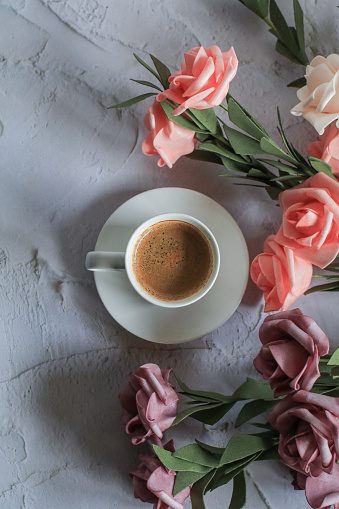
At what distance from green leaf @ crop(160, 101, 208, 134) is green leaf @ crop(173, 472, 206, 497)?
0.45 metres

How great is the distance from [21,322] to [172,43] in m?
0.56

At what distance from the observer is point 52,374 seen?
80 centimetres

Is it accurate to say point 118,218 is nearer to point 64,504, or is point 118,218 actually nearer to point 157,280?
point 157,280

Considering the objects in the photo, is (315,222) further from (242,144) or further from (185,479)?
(185,479)

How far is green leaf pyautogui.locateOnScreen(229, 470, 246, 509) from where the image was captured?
62cm

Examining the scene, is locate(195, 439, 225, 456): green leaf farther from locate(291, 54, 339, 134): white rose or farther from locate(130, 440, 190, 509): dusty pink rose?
locate(291, 54, 339, 134): white rose

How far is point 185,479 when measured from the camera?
0.59 meters

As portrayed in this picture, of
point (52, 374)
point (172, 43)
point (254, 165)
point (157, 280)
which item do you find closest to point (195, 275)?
point (157, 280)

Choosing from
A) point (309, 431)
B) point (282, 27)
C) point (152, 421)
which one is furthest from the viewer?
point (282, 27)

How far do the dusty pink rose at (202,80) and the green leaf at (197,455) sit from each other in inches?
16.7

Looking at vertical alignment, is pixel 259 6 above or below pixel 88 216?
above

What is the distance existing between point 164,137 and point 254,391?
387mm

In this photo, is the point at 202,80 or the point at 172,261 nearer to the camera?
the point at 202,80

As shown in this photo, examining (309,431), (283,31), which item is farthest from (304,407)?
(283,31)
